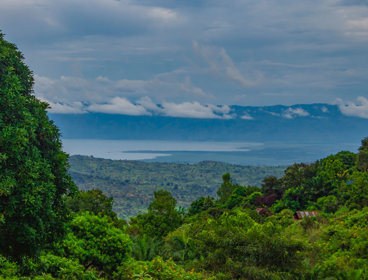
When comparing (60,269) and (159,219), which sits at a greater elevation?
(60,269)

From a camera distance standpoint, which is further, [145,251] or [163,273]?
[145,251]

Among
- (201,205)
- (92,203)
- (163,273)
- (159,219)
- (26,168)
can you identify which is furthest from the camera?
(201,205)

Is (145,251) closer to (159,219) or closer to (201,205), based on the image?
(159,219)

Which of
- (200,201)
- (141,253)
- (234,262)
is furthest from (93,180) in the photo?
(234,262)

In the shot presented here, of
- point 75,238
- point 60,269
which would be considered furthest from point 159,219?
point 60,269

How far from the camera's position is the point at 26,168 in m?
12.7

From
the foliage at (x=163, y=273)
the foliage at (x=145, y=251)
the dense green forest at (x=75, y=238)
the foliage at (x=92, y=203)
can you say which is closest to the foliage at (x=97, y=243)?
the dense green forest at (x=75, y=238)

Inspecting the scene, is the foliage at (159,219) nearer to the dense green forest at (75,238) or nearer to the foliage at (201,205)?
the dense green forest at (75,238)

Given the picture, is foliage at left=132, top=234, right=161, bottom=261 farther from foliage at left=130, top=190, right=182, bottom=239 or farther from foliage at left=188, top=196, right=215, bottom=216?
foliage at left=188, top=196, right=215, bottom=216

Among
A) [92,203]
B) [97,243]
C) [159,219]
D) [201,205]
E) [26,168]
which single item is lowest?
[201,205]

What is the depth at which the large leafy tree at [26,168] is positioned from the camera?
12422 millimetres

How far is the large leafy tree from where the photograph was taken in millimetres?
12422

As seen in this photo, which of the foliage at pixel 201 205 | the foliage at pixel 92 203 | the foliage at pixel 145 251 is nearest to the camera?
the foliage at pixel 145 251

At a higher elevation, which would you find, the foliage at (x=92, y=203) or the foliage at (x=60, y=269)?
the foliage at (x=60, y=269)
